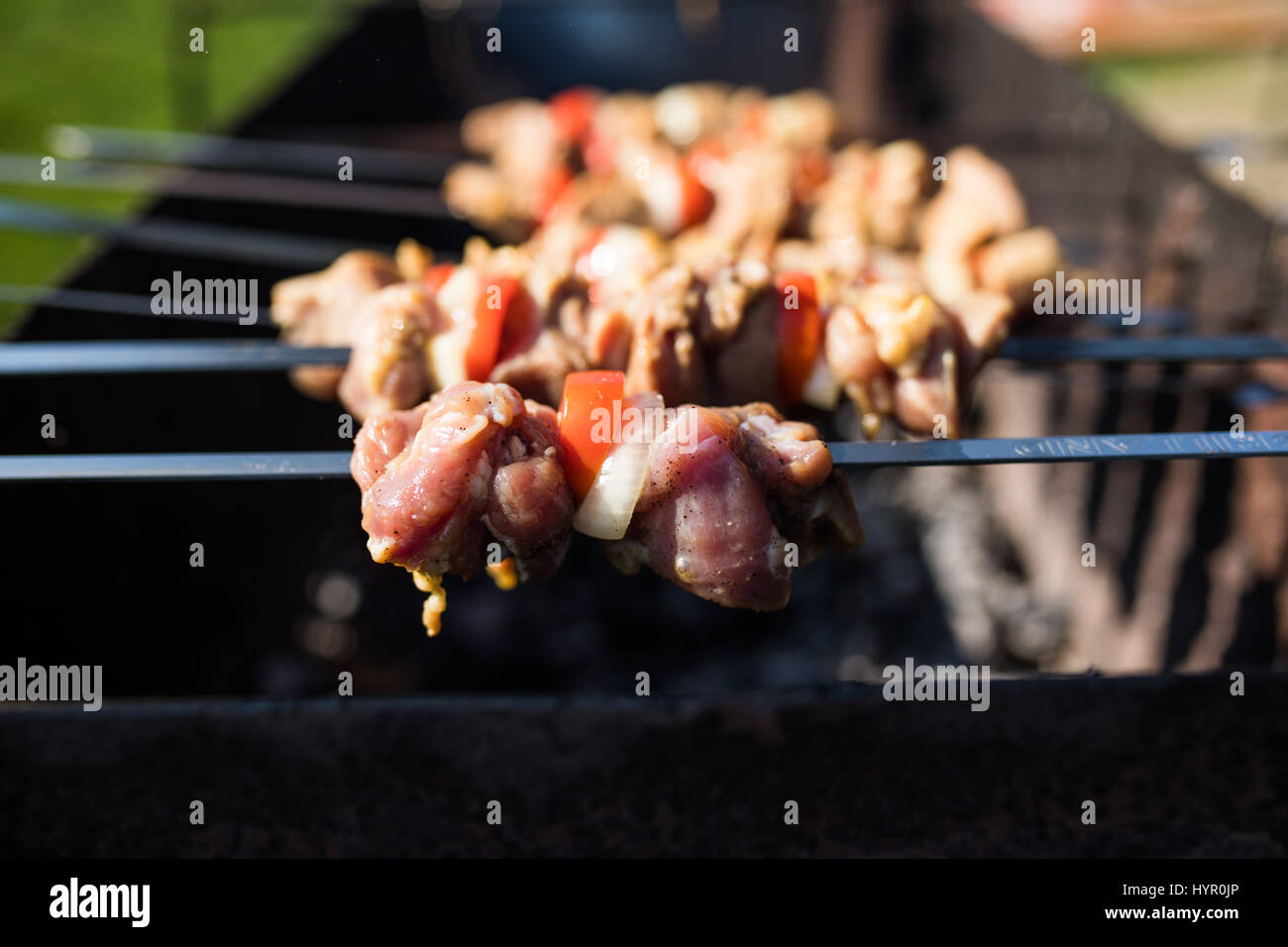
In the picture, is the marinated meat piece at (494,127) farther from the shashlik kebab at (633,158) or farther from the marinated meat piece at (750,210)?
the marinated meat piece at (750,210)

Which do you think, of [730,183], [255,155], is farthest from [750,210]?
[255,155]

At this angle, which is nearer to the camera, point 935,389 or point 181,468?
point 181,468

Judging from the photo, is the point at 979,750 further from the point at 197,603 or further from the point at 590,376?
the point at 197,603

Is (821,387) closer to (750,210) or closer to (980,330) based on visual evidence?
(980,330)

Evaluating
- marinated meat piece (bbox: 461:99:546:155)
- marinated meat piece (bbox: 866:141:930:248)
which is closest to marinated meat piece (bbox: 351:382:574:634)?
marinated meat piece (bbox: 866:141:930:248)

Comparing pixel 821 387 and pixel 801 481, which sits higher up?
pixel 821 387

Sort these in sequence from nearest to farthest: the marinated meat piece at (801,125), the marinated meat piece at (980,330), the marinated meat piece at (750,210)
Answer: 1. the marinated meat piece at (980,330)
2. the marinated meat piece at (750,210)
3. the marinated meat piece at (801,125)

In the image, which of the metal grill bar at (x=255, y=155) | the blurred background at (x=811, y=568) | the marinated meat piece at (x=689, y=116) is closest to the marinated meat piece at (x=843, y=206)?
the blurred background at (x=811, y=568)
